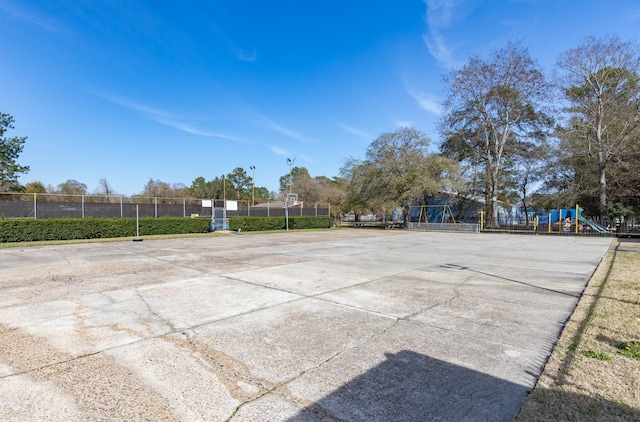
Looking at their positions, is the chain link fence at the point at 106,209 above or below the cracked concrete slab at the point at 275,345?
above

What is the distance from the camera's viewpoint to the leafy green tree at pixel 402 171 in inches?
1033

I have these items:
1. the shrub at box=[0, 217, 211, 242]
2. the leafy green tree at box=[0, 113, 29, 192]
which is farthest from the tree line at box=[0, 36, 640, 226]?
the shrub at box=[0, 217, 211, 242]

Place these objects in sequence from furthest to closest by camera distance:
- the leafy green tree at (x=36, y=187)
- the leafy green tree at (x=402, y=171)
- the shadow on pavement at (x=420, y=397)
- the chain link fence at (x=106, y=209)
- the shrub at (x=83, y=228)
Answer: the leafy green tree at (x=36, y=187) → the leafy green tree at (x=402, y=171) → the chain link fence at (x=106, y=209) → the shrub at (x=83, y=228) → the shadow on pavement at (x=420, y=397)

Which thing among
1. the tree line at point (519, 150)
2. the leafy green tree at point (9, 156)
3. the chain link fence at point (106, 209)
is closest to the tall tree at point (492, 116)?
the tree line at point (519, 150)

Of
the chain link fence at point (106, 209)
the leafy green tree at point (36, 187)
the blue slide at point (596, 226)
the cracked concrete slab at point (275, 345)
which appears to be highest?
the leafy green tree at point (36, 187)

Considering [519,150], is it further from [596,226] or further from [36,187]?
[36,187]

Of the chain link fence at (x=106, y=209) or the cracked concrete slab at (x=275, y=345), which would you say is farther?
the chain link fence at (x=106, y=209)

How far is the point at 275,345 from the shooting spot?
3236mm

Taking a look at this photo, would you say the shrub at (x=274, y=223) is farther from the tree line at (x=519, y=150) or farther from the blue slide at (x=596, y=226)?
the blue slide at (x=596, y=226)

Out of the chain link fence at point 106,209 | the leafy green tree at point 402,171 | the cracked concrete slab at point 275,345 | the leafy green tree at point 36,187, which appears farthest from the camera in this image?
the leafy green tree at point 36,187

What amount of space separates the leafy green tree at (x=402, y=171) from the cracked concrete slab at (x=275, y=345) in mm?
20113

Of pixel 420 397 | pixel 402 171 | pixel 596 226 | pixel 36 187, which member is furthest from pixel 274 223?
pixel 36 187

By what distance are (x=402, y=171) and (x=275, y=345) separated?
84.0 feet

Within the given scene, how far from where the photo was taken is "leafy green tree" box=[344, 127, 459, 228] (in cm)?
2625
